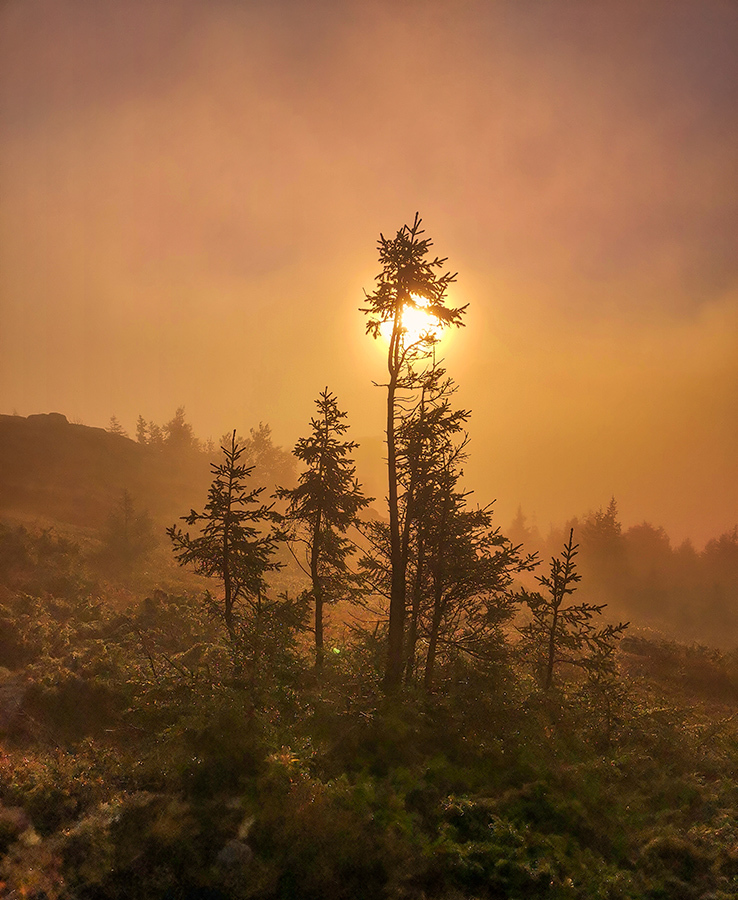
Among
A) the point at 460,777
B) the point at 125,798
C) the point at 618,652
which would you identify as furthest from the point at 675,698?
the point at 125,798

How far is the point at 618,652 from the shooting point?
82.1 ft

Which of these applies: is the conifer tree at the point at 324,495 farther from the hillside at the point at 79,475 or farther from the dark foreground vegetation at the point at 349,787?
the hillside at the point at 79,475

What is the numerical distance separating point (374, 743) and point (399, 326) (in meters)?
11.3

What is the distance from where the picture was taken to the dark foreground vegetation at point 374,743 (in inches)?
280

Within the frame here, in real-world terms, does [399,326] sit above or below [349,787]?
above

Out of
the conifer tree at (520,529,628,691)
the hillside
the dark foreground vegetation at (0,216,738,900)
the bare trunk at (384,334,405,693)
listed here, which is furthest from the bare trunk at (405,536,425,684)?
the hillside

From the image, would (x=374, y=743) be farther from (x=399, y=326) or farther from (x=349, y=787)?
(x=399, y=326)

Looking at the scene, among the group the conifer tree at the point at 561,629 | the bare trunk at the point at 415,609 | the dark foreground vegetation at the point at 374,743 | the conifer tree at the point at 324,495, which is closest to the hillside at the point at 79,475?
the dark foreground vegetation at the point at 374,743

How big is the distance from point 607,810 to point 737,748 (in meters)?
6.24

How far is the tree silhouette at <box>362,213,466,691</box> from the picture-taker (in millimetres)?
13164

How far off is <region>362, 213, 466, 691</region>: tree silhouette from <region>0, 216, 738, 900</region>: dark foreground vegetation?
0.07 meters

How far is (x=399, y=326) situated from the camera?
1403 cm

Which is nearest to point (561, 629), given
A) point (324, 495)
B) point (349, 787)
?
point (349, 787)

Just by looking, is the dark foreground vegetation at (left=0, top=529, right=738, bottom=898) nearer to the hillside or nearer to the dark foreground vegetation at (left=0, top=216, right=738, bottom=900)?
the dark foreground vegetation at (left=0, top=216, right=738, bottom=900)
